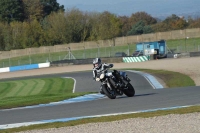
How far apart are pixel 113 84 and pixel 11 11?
10939 centimetres

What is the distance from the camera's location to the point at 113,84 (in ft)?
64.6

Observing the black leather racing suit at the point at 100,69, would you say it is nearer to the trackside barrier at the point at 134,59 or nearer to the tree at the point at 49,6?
the trackside barrier at the point at 134,59

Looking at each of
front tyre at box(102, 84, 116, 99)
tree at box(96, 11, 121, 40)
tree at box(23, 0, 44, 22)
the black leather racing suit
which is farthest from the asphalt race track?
tree at box(23, 0, 44, 22)

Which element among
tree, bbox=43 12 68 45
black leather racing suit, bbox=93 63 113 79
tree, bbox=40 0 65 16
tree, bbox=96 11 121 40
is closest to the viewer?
black leather racing suit, bbox=93 63 113 79

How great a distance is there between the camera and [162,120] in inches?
483

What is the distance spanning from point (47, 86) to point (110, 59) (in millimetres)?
26287

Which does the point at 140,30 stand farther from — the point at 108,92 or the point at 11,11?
the point at 108,92

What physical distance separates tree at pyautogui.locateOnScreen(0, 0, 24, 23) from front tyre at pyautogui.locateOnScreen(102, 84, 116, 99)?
106 metres

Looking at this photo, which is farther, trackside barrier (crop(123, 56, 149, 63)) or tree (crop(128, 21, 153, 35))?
tree (crop(128, 21, 153, 35))

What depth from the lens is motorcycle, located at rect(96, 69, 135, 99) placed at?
64.5 feet

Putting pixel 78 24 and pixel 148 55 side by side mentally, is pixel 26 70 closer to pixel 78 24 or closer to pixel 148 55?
pixel 148 55

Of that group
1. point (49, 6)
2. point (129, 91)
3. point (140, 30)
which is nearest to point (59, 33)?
point (140, 30)

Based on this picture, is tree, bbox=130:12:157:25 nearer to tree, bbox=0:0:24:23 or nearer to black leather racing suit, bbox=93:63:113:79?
tree, bbox=0:0:24:23

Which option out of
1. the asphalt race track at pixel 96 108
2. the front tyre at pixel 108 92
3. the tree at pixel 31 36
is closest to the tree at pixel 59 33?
the tree at pixel 31 36
